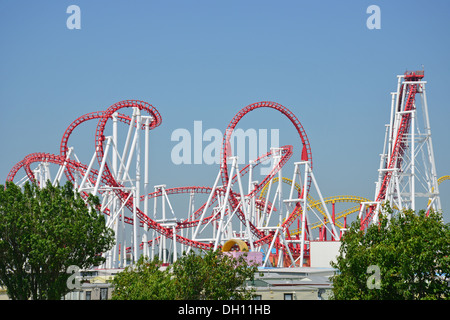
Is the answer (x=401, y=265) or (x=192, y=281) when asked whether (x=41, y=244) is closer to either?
(x=192, y=281)

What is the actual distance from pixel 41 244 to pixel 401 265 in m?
10.8

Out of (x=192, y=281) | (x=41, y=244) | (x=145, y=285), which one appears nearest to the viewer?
(x=145, y=285)

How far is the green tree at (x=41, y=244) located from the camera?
22359 mm

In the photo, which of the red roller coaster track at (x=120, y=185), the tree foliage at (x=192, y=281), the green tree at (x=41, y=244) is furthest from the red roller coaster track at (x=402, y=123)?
the green tree at (x=41, y=244)

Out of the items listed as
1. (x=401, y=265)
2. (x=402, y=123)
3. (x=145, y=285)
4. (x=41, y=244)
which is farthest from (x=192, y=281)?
(x=402, y=123)

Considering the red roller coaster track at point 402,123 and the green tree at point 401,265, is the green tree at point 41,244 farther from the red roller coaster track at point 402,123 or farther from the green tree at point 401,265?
the red roller coaster track at point 402,123

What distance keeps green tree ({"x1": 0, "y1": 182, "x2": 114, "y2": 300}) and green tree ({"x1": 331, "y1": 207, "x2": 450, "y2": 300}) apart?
27.0ft

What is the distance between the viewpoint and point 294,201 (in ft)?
129

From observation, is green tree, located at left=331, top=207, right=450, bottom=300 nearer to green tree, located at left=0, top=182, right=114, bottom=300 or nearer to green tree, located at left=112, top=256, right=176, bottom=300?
green tree, located at left=112, top=256, right=176, bottom=300

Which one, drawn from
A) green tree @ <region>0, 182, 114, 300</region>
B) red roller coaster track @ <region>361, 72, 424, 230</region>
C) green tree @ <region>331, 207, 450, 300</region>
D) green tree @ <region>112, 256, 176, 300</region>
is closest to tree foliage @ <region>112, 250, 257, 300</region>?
green tree @ <region>112, 256, 176, 300</region>

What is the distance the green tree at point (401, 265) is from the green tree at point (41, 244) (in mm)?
8244

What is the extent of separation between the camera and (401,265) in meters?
19.0

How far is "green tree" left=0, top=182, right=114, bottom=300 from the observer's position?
2236cm
